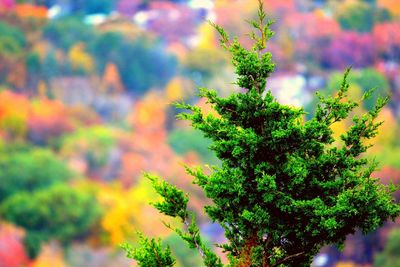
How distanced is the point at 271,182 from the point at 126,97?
8128 cm

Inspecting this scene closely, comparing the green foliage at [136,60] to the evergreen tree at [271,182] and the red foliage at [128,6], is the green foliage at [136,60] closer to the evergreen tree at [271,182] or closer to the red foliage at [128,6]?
the red foliage at [128,6]

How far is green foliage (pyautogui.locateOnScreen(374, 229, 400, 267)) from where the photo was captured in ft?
153

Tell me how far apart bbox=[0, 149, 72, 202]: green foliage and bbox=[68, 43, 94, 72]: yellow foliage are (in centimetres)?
2327

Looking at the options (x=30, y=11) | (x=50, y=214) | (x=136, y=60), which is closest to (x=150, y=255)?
(x=50, y=214)

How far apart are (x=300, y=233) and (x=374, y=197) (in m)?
0.80

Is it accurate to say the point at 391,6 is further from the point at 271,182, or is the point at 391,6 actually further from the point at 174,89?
the point at 271,182

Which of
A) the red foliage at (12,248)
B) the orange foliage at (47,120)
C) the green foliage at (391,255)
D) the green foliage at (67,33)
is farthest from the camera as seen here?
the green foliage at (67,33)

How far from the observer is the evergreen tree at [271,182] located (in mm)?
9266

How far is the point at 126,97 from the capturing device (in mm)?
89875

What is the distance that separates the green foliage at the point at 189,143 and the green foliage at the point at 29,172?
40.8ft

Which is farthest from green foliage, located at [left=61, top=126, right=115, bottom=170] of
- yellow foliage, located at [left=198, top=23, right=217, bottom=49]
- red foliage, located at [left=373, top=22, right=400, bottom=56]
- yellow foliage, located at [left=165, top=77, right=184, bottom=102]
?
red foliage, located at [left=373, top=22, right=400, bottom=56]

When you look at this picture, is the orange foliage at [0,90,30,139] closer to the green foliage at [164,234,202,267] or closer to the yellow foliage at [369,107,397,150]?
the yellow foliage at [369,107,397,150]

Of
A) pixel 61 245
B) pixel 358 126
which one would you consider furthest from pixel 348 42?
pixel 358 126

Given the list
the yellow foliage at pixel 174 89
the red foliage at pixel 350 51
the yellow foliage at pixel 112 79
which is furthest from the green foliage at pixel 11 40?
the red foliage at pixel 350 51
